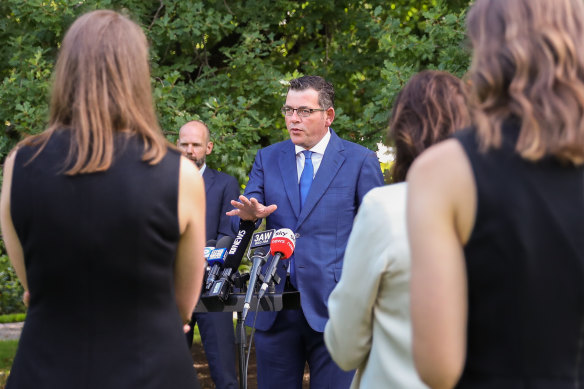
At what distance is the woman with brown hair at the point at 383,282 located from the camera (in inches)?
93.4

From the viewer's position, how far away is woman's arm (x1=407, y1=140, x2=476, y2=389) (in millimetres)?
1714

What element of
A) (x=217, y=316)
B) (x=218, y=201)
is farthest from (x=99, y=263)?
(x=218, y=201)

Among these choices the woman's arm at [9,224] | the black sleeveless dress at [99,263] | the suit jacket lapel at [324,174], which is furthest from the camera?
the suit jacket lapel at [324,174]

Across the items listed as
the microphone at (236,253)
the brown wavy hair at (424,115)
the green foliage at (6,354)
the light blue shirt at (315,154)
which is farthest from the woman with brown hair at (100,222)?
the green foliage at (6,354)

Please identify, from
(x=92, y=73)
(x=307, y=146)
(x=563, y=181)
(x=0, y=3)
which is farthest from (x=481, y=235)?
(x=0, y=3)

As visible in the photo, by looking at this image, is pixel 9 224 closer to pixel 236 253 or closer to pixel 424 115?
pixel 424 115

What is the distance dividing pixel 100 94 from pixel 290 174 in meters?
2.68

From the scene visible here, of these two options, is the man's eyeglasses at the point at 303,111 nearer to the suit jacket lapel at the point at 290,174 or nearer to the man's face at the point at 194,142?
the suit jacket lapel at the point at 290,174

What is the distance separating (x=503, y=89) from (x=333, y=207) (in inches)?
120

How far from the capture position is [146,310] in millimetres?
2359

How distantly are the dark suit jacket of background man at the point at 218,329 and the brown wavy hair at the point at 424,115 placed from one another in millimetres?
4108

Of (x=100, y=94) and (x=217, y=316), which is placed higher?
(x=100, y=94)

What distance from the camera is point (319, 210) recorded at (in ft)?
15.8

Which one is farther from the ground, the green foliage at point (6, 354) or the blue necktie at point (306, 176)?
the blue necktie at point (306, 176)
